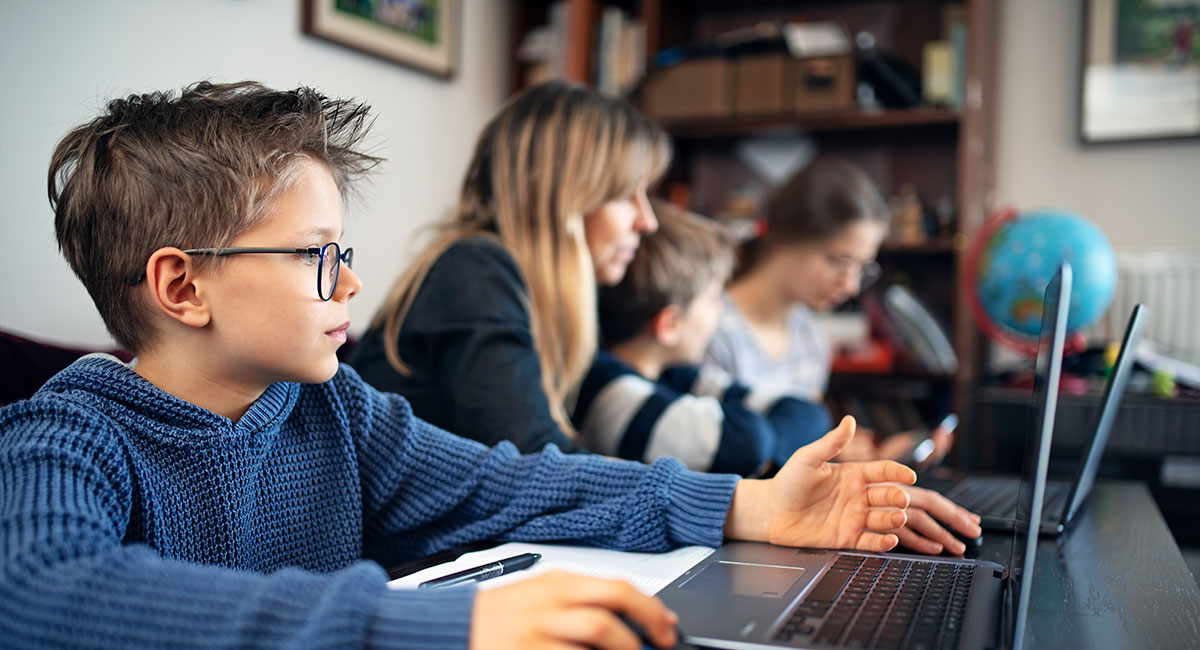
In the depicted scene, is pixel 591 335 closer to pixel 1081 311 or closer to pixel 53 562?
pixel 53 562

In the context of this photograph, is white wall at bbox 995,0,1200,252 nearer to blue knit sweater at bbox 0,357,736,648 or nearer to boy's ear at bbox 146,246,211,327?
blue knit sweater at bbox 0,357,736,648

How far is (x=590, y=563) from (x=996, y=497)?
600 millimetres

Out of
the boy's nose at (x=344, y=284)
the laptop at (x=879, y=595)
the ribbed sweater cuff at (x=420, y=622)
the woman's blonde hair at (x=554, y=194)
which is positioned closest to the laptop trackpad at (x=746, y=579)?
the laptop at (x=879, y=595)

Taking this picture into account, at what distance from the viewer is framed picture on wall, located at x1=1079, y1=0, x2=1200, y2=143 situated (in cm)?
276

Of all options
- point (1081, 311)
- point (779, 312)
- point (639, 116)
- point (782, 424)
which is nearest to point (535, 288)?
point (639, 116)

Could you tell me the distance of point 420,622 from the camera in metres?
0.52

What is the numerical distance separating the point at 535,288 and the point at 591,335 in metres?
0.11

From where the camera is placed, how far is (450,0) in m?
2.80

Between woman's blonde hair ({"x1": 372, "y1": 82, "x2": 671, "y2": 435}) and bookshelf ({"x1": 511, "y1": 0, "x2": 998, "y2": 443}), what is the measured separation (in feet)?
4.87

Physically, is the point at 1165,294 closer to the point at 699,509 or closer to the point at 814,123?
the point at 814,123

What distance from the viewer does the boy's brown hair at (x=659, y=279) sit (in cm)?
176

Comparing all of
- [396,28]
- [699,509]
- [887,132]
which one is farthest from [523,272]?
[887,132]

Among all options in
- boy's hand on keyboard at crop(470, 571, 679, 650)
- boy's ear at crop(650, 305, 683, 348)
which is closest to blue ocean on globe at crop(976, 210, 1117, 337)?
boy's ear at crop(650, 305, 683, 348)

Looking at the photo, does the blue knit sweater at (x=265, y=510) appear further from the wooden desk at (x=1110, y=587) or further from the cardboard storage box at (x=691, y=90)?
the cardboard storage box at (x=691, y=90)
